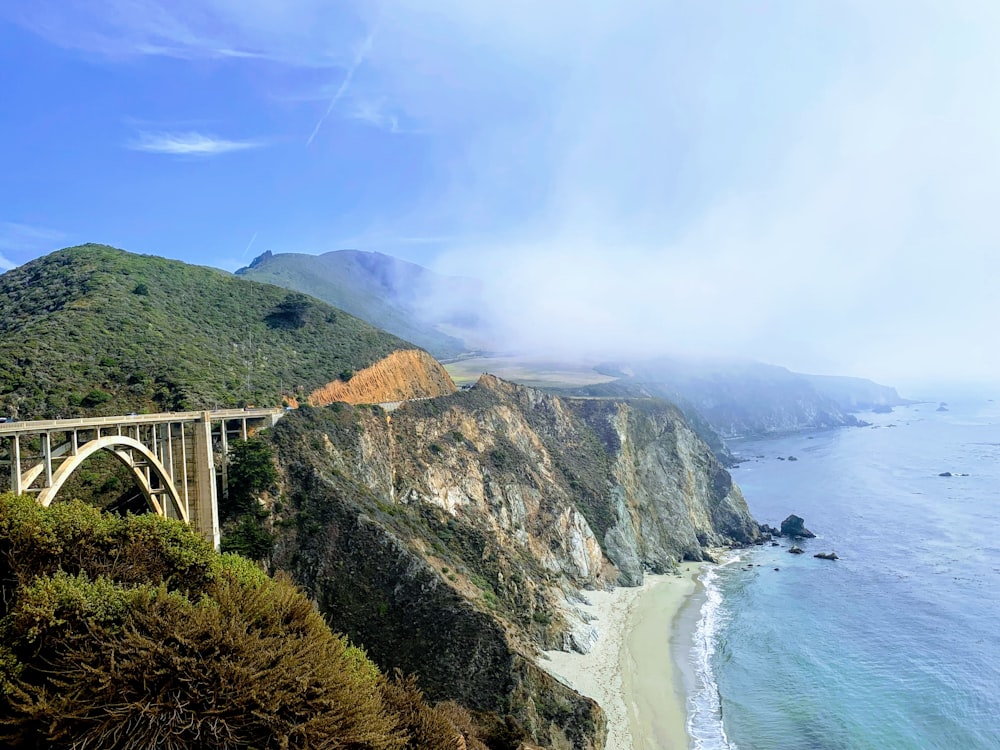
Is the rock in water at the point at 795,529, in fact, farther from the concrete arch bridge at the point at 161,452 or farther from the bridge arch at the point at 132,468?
the bridge arch at the point at 132,468

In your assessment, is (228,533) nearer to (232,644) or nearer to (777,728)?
(232,644)

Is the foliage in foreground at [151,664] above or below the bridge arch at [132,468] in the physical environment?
below

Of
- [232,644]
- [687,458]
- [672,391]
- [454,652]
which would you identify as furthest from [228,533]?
[672,391]

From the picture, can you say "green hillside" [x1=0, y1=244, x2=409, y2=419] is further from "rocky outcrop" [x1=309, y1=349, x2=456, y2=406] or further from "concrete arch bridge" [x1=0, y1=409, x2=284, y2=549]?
"concrete arch bridge" [x1=0, y1=409, x2=284, y2=549]

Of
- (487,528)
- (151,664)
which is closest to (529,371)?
(487,528)

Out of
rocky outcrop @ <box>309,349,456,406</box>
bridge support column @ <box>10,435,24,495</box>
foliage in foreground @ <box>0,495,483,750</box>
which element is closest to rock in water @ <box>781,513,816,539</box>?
rocky outcrop @ <box>309,349,456,406</box>

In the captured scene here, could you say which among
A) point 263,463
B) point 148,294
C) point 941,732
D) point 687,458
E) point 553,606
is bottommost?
point 941,732

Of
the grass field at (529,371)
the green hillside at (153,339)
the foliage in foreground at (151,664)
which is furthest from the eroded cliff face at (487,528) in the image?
the grass field at (529,371)
